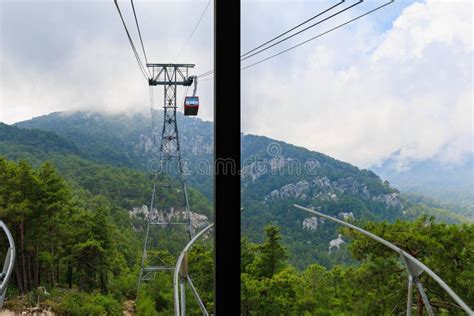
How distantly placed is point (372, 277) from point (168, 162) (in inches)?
52.4

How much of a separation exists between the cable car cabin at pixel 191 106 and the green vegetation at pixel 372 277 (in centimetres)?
73

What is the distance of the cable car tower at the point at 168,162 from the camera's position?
2014 millimetres

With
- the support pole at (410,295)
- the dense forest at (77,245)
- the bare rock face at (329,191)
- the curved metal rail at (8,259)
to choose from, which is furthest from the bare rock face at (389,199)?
the curved metal rail at (8,259)

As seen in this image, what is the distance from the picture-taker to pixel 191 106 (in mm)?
1979

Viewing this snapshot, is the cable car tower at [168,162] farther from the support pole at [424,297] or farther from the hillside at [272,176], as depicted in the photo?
the support pole at [424,297]

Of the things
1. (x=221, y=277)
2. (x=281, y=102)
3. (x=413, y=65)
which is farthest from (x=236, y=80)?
(x=413, y=65)

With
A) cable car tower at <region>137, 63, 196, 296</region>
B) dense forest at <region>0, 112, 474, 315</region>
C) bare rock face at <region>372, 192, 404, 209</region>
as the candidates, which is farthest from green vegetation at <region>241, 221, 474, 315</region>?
cable car tower at <region>137, 63, 196, 296</region>

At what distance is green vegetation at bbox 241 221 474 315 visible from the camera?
2311 mm

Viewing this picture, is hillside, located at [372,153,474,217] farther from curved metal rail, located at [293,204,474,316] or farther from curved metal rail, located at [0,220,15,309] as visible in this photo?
curved metal rail, located at [0,220,15,309]

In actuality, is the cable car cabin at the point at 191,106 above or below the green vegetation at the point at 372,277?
above

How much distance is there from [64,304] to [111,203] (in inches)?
18.1

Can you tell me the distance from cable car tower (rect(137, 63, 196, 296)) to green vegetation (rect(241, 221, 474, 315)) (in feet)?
1.70

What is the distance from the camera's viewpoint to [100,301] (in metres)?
1.97

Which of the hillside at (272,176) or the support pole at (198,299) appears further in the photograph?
the hillside at (272,176)
